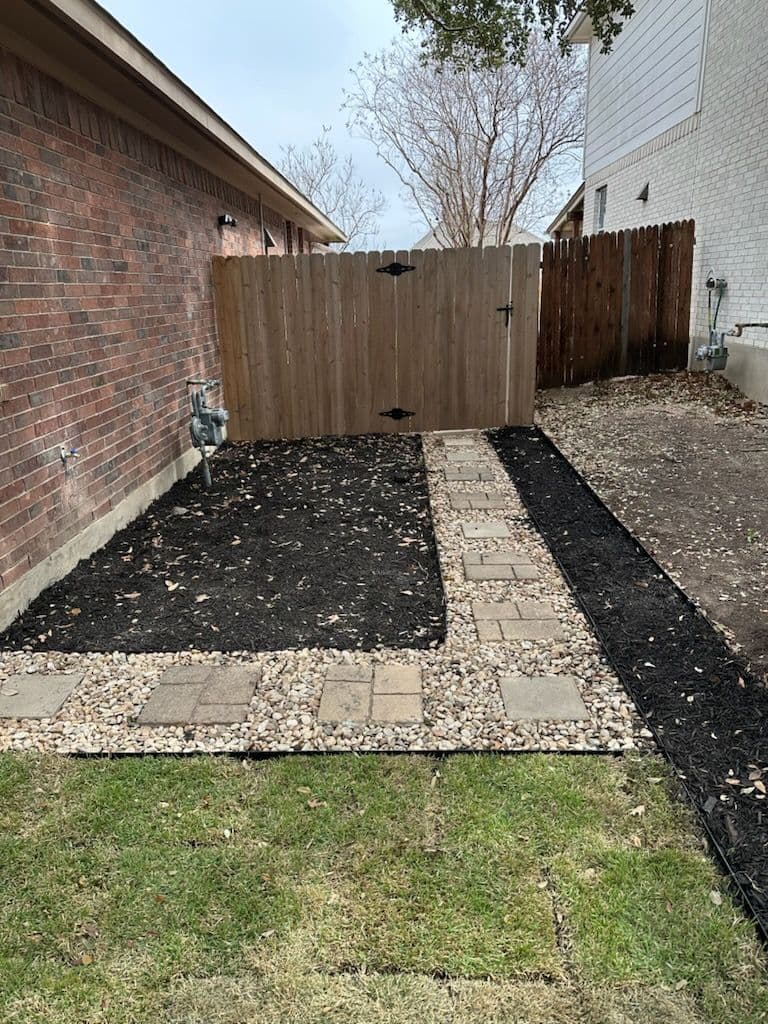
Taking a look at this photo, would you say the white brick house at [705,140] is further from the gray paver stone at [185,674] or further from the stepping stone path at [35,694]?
the stepping stone path at [35,694]

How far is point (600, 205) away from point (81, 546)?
13293 mm

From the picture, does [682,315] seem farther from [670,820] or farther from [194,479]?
[670,820]

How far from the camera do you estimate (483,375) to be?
23.0 ft

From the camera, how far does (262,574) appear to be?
3902 millimetres

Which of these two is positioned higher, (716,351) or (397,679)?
(716,351)

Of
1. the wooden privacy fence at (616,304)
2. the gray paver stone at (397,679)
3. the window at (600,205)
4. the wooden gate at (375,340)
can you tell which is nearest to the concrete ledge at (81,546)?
the wooden gate at (375,340)

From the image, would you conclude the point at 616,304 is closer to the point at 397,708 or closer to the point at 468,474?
the point at 468,474

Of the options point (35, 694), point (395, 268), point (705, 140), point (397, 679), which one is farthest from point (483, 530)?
point (705, 140)

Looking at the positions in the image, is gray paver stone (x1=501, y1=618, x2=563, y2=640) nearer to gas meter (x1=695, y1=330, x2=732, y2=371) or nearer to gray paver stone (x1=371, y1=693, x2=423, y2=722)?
gray paver stone (x1=371, y1=693, x2=423, y2=722)

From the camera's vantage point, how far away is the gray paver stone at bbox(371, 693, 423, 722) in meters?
2.52

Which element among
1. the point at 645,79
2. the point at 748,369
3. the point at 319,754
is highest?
the point at 645,79

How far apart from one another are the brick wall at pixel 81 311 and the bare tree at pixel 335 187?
23517 millimetres

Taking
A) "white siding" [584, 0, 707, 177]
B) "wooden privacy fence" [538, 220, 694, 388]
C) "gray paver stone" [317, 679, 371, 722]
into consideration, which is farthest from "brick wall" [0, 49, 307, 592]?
"white siding" [584, 0, 707, 177]

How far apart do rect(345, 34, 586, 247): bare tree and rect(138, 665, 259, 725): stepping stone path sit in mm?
20347
